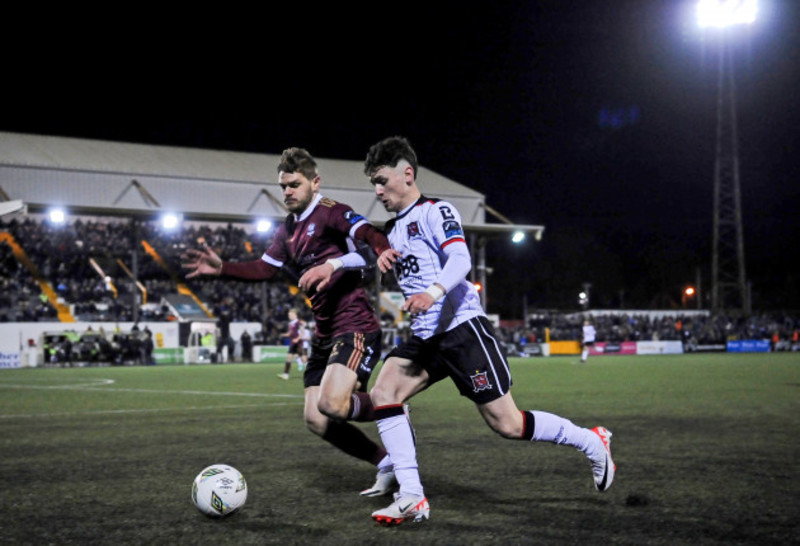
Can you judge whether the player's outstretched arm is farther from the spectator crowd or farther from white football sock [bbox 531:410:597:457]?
the spectator crowd

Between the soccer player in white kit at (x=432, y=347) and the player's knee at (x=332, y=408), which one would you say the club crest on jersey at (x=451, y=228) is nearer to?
the soccer player in white kit at (x=432, y=347)

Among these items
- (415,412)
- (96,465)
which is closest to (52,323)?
(415,412)

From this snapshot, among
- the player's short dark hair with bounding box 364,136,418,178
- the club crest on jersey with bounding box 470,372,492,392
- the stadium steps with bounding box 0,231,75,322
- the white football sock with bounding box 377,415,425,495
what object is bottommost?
the white football sock with bounding box 377,415,425,495

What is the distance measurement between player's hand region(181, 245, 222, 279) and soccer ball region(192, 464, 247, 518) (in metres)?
1.47

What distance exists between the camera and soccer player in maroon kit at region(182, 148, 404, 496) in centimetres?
562

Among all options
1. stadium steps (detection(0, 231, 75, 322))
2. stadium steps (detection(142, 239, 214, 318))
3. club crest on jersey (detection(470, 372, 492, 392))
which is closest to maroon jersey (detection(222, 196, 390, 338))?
club crest on jersey (detection(470, 372, 492, 392))

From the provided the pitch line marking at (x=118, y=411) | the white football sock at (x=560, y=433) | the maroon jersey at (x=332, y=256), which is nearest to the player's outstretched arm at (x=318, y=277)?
the maroon jersey at (x=332, y=256)

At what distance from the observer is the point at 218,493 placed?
16.1 feet

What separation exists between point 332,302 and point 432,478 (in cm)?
157

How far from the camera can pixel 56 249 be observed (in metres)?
41.7

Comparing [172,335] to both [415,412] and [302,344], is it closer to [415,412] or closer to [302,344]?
[302,344]

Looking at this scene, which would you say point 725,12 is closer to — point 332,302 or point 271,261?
point 271,261

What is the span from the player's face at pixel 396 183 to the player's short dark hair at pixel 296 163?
2.87ft

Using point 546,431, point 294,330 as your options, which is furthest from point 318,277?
point 294,330
